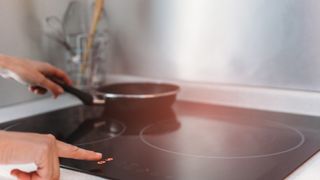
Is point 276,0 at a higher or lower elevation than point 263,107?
higher

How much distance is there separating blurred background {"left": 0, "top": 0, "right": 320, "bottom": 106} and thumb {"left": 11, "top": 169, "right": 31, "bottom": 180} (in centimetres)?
57

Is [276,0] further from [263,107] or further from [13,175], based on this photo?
[13,175]

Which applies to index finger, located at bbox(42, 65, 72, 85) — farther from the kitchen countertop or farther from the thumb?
the thumb

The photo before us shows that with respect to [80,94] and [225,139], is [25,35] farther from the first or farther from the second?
[225,139]

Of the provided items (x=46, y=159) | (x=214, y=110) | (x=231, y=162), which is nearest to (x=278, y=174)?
(x=231, y=162)

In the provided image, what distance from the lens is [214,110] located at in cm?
103

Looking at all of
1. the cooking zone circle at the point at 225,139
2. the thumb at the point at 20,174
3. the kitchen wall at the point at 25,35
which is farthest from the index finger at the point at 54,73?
the thumb at the point at 20,174

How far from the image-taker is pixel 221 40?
107 cm

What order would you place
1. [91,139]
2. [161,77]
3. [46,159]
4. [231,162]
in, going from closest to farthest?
[46,159] → [231,162] → [91,139] → [161,77]

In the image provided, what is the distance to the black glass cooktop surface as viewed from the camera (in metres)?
0.62

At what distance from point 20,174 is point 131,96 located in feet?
1.27

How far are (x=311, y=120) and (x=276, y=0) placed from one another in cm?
28

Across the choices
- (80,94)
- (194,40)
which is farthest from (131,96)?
(194,40)

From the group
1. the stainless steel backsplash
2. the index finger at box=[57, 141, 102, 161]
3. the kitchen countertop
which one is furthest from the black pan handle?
the index finger at box=[57, 141, 102, 161]
